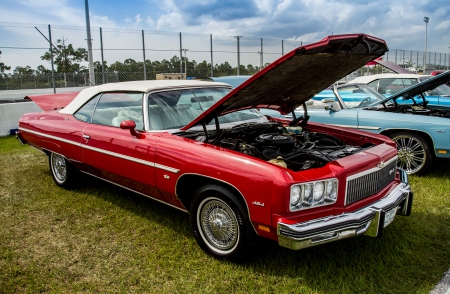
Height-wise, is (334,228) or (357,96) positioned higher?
(357,96)

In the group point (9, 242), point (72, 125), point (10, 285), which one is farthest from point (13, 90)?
point (10, 285)

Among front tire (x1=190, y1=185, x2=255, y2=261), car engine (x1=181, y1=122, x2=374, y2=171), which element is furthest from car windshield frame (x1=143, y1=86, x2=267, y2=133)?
front tire (x1=190, y1=185, x2=255, y2=261)

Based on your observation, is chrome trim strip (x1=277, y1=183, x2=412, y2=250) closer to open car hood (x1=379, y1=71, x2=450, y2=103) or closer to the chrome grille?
the chrome grille

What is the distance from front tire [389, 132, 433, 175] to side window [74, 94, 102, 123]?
4287 millimetres

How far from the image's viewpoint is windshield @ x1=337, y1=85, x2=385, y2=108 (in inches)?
253

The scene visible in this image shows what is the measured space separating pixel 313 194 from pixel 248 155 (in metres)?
0.63

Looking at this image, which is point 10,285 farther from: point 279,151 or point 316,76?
point 316,76

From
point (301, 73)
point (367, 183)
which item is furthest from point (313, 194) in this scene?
point (301, 73)

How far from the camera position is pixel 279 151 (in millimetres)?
3445

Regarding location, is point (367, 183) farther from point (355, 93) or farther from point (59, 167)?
point (355, 93)

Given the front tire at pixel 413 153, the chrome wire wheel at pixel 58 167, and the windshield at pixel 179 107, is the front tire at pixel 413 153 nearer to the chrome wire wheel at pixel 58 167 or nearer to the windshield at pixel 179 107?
the windshield at pixel 179 107

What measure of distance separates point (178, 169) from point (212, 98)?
136 cm

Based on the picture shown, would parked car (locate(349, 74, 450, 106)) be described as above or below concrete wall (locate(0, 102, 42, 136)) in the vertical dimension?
above

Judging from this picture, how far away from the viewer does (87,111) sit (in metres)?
4.61
